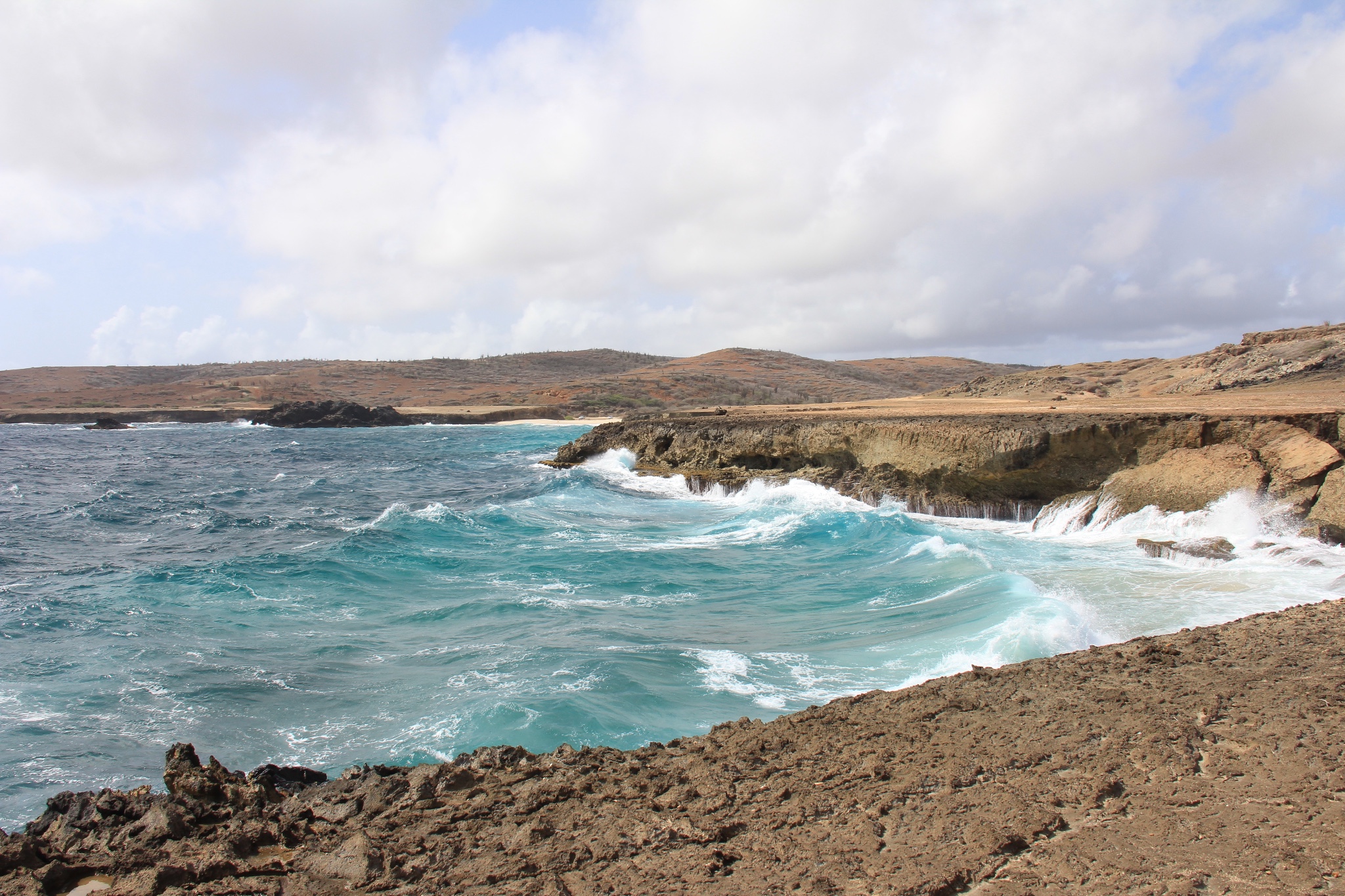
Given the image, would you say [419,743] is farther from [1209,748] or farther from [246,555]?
[246,555]

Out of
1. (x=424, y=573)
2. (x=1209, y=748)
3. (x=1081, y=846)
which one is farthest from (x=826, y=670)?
(x=424, y=573)

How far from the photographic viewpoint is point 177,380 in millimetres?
103000

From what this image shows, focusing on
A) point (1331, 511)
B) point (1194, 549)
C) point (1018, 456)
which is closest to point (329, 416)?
point (1018, 456)

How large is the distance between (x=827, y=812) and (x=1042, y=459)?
13769 millimetres

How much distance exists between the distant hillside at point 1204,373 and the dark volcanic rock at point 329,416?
48390 millimetres

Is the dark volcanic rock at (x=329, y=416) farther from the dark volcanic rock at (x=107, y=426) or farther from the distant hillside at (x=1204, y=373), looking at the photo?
the distant hillside at (x=1204, y=373)

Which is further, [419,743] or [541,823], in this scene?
[419,743]

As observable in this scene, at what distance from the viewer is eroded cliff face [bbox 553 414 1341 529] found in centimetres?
1255

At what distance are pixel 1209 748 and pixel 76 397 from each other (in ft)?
346

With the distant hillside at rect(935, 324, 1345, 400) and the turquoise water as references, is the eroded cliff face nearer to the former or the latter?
the turquoise water

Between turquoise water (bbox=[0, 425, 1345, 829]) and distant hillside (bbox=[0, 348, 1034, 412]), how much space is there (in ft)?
165

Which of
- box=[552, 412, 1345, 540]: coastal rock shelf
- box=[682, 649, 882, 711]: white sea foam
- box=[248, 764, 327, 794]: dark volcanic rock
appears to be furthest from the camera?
box=[552, 412, 1345, 540]: coastal rock shelf

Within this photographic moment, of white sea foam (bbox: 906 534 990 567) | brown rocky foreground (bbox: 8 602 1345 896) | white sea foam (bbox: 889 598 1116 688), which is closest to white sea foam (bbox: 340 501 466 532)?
white sea foam (bbox: 906 534 990 567)

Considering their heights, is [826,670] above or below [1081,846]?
below
